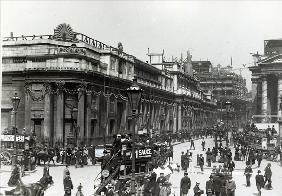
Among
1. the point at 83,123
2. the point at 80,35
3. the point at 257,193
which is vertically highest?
the point at 80,35

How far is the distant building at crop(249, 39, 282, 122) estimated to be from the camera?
71312 millimetres

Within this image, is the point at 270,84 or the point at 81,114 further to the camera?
the point at 270,84

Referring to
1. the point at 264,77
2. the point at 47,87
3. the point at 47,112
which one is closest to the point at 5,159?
the point at 47,112

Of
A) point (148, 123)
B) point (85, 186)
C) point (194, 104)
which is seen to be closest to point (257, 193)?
point (85, 186)

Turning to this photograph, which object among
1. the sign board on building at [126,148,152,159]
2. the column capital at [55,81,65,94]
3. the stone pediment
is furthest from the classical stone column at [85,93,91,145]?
the stone pediment

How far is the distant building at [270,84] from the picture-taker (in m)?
71.3

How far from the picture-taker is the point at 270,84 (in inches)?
2995

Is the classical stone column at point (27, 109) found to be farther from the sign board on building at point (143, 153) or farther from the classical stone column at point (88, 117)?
the sign board on building at point (143, 153)

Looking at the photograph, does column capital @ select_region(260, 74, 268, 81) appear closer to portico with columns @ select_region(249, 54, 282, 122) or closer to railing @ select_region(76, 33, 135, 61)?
portico with columns @ select_region(249, 54, 282, 122)

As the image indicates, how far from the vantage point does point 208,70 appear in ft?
420

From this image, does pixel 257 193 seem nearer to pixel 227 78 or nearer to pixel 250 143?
pixel 250 143

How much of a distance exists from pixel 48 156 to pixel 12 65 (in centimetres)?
1283

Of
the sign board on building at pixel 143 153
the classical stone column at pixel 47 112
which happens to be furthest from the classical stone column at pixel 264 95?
the sign board on building at pixel 143 153

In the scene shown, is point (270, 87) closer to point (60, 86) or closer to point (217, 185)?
point (60, 86)
